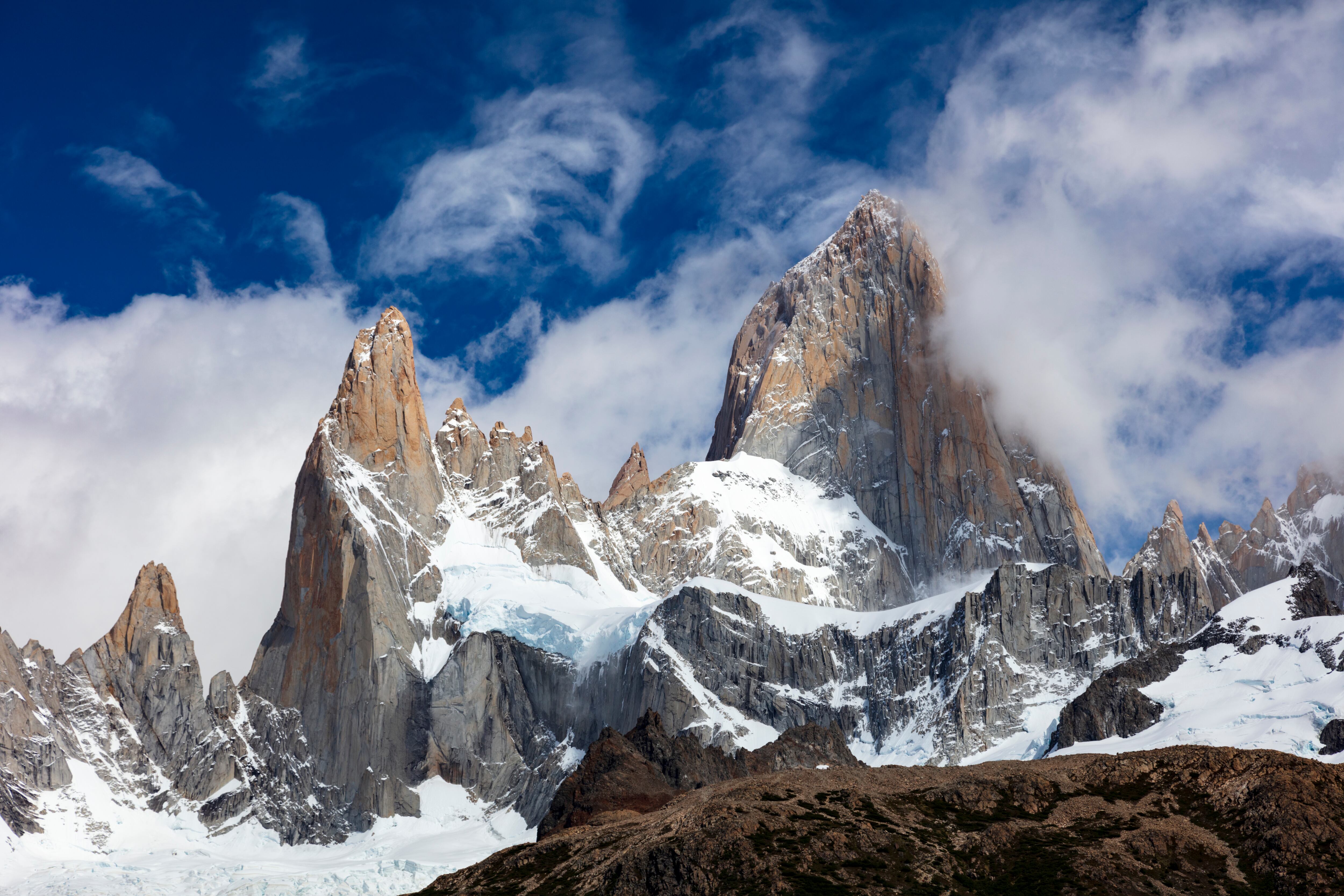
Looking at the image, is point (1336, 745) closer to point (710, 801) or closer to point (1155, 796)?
point (1155, 796)

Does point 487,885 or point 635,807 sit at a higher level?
point 635,807

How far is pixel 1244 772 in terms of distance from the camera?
129 meters

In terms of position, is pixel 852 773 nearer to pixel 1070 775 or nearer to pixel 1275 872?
pixel 1070 775

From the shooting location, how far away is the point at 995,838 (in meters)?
123

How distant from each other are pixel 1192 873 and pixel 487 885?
6246cm

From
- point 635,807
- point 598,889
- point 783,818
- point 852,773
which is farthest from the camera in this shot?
point 635,807

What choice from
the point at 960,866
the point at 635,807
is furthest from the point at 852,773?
the point at 635,807

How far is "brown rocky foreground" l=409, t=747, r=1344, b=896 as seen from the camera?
114688 mm

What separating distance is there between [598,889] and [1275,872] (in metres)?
53.5

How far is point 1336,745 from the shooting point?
19925cm

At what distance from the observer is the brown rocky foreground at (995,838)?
4515 inches

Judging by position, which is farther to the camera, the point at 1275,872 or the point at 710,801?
the point at 710,801

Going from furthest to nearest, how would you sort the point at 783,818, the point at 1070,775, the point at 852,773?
the point at 852,773 → the point at 1070,775 → the point at 783,818

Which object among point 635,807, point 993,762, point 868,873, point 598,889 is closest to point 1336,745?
point 993,762
